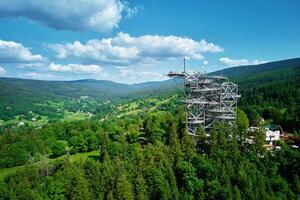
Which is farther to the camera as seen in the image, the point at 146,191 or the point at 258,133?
the point at 258,133

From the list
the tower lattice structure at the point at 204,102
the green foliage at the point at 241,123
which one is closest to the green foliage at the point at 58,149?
the tower lattice structure at the point at 204,102

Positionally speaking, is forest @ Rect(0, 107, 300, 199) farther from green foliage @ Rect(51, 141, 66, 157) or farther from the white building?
green foliage @ Rect(51, 141, 66, 157)

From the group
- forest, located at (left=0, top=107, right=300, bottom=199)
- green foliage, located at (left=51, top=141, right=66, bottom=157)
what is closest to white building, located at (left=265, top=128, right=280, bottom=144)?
forest, located at (left=0, top=107, right=300, bottom=199)

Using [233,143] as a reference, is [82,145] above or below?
below

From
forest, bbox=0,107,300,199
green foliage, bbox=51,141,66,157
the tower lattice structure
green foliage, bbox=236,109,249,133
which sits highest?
the tower lattice structure

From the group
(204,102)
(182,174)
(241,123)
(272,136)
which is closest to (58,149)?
(204,102)

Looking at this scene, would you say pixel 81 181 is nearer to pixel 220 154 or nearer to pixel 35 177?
pixel 35 177

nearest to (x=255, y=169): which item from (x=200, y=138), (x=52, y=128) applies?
(x=200, y=138)

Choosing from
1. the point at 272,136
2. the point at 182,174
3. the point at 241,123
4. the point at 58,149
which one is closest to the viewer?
the point at 182,174

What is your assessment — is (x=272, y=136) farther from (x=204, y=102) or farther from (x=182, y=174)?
(x=182, y=174)

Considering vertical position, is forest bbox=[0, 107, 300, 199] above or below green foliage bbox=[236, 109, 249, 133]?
below

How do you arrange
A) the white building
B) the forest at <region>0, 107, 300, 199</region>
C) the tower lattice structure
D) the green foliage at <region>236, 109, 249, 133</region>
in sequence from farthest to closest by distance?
the white building < the tower lattice structure < the green foliage at <region>236, 109, 249, 133</region> < the forest at <region>0, 107, 300, 199</region>
